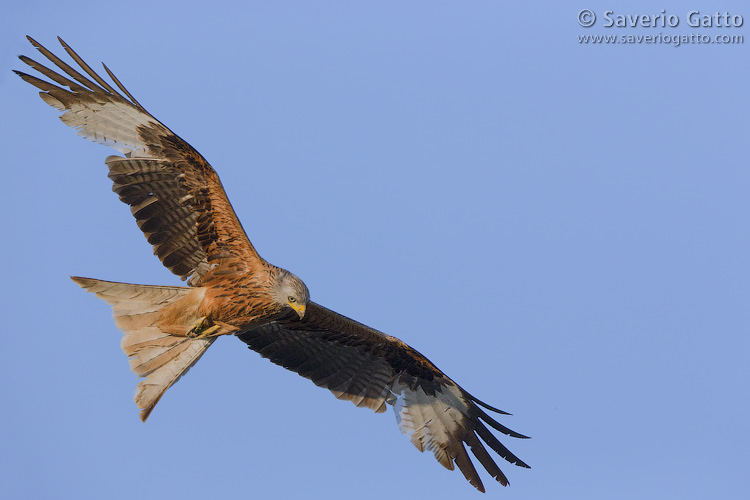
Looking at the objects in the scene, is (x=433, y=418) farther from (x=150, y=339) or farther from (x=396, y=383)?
(x=150, y=339)

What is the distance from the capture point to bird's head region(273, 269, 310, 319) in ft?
32.2

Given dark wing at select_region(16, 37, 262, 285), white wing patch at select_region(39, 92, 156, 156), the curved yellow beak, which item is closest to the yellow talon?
dark wing at select_region(16, 37, 262, 285)

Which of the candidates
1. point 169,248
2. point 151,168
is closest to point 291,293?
point 169,248

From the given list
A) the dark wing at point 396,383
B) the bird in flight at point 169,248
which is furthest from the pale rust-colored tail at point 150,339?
the dark wing at point 396,383

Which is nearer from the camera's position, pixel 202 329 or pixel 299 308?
pixel 299 308

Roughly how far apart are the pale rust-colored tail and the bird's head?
1.18 m

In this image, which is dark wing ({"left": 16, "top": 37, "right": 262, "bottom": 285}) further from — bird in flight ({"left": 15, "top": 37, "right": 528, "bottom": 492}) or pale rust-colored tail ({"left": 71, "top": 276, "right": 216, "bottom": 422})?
pale rust-colored tail ({"left": 71, "top": 276, "right": 216, "bottom": 422})

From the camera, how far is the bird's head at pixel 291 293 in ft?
32.2

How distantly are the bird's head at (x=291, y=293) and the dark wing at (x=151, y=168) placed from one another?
515mm

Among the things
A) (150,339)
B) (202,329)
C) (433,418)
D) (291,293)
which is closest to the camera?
(291,293)

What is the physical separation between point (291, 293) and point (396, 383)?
280cm

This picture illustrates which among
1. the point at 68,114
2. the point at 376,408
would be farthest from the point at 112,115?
the point at 376,408

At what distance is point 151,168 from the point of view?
1050 cm

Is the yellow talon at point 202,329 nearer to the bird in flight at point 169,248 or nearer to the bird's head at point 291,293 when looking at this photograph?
the bird in flight at point 169,248
